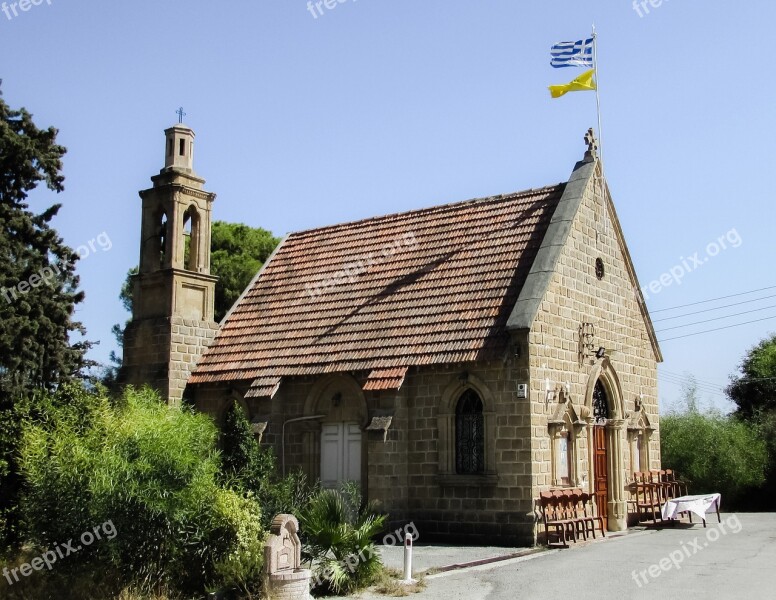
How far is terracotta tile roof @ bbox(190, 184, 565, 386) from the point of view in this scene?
20.9 m

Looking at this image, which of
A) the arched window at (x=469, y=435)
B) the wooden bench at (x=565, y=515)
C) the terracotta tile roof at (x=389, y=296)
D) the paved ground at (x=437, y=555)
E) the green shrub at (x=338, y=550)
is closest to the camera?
the green shrub at (x=338, y=550)

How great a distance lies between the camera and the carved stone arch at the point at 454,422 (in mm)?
19672

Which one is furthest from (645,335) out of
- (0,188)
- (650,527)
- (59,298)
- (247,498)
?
(0,188)

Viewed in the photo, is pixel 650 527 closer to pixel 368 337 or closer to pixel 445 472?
pixel 445 472

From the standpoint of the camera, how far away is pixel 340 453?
72.9ft

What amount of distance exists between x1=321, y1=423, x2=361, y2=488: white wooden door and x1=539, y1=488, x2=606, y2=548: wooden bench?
4.76 m

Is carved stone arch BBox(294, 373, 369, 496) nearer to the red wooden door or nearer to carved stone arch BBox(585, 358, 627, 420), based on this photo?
the red wooden door

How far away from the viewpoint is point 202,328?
2539 centimetres

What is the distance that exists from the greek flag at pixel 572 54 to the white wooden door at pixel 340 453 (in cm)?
1038

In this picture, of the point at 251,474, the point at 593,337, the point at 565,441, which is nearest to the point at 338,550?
the point at 251,474

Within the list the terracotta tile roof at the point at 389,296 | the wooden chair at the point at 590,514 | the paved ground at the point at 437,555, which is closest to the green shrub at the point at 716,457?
the wooden chair at the point at 590,514

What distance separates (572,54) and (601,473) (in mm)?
10453

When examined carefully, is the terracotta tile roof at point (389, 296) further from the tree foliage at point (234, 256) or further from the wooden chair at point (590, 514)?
the tree foliage at point (234, 256)

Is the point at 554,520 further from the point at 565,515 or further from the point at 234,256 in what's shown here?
the point at 234,256
